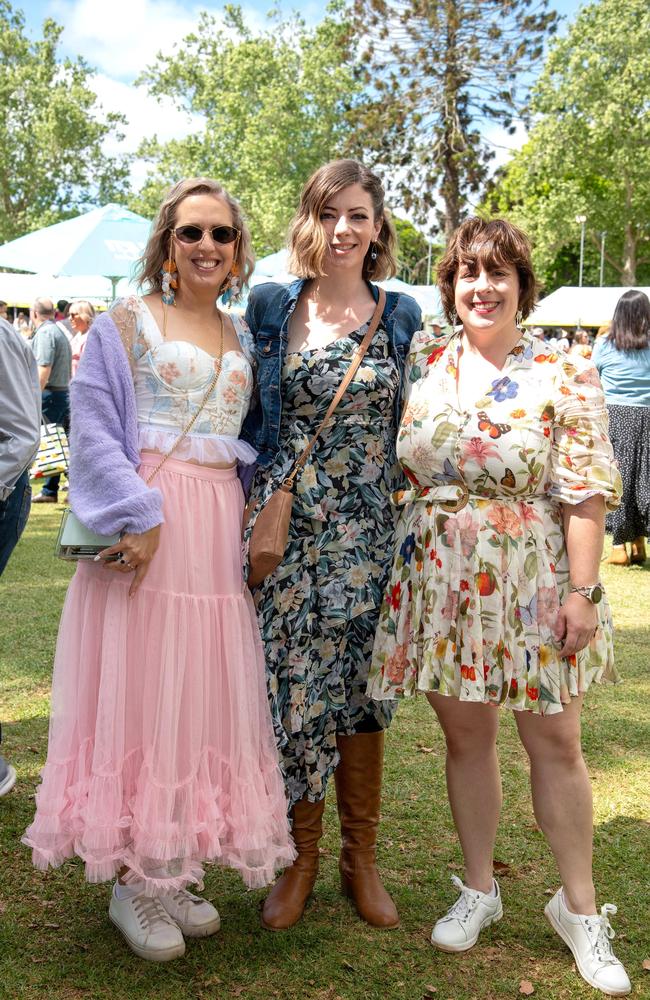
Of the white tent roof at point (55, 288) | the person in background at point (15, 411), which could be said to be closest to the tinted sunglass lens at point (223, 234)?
the person in background at point (15, 411)

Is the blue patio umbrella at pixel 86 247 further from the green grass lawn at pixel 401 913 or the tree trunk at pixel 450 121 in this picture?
the tree trunk at pixel 450 121

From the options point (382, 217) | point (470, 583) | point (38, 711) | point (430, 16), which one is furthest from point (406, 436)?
point (430, 16)

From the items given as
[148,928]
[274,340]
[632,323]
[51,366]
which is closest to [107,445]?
[274,340]

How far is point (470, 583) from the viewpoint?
257 centimetres

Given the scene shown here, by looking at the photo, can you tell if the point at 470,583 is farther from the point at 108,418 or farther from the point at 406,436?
the point at 108,418

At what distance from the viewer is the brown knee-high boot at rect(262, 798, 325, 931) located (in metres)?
2.93

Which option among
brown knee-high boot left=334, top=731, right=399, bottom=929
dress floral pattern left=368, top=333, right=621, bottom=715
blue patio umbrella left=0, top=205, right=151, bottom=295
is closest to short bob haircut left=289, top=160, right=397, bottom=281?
dress floral pattern left=368, top=333, right=621, bottom=715

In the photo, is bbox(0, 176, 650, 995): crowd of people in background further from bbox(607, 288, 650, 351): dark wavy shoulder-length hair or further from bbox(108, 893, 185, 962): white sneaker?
bbox(607, 288, 650, 351): dark wavy shoulder-length hair

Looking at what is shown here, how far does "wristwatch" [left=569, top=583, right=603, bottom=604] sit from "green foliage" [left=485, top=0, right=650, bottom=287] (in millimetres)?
35508

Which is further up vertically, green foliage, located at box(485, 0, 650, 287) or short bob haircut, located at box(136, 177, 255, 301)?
green foliage, located at box(485, 0, 650, 287)

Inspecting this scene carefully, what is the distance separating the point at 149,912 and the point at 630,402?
20.1 feet

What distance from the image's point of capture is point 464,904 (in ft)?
9.41

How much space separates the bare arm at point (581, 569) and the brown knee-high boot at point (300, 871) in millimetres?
984

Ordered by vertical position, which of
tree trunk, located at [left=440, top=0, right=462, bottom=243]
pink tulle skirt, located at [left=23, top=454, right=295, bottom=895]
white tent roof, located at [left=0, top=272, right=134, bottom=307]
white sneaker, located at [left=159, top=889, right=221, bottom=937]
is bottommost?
white sneaker, located at [left=159, top=889, right=221, bottom=937]
